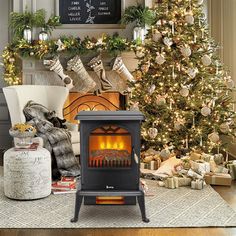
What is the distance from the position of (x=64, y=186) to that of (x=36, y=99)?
1.45 metres

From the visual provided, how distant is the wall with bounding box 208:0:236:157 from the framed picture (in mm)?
1463

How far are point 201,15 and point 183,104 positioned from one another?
107 cm

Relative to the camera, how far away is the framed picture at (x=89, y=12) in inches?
A: 227

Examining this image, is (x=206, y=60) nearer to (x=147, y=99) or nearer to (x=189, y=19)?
(x=189, y=19)

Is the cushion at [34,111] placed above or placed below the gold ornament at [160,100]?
below

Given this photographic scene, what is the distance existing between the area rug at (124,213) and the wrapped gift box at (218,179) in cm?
39

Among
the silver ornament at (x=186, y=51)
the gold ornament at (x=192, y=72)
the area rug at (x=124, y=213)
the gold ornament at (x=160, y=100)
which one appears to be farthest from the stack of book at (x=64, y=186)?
the silver ornament at (x=186, y=51)

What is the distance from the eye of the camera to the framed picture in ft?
18.9

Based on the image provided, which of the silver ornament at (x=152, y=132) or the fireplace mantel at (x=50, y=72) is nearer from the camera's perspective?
the silver ornament at (x=152, y=132)

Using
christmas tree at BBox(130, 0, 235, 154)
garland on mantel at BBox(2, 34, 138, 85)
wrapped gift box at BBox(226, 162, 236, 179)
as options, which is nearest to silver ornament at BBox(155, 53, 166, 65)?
christmas tree at BBox(130, 0, 235, 154)

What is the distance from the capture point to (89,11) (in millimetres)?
5777

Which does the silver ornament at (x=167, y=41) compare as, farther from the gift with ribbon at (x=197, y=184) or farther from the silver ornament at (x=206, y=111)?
the gift with ribbon at (x=197, y=184)

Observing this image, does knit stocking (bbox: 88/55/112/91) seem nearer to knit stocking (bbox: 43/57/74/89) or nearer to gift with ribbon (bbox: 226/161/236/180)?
knit stocking (bbox: 43/57/74/89)

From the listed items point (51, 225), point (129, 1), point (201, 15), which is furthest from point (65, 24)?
point (51, 225)
